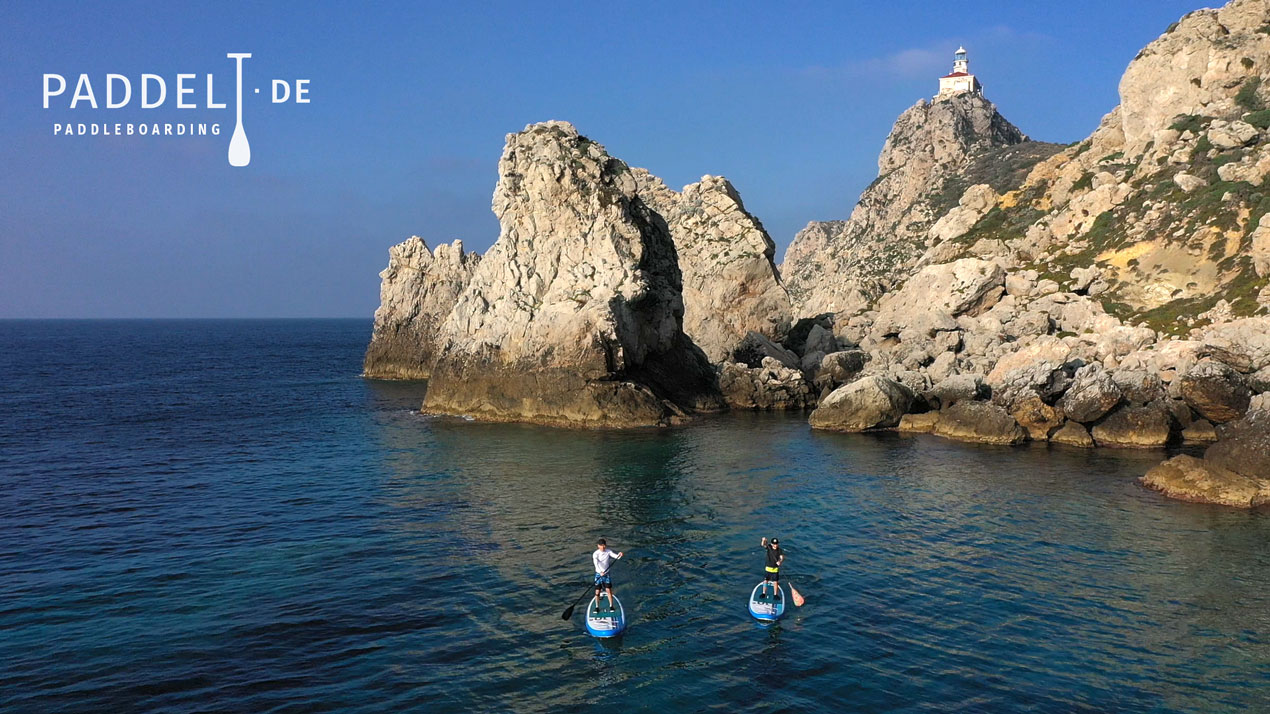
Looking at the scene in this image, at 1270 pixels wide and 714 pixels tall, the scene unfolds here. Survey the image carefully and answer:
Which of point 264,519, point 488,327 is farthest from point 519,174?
point 264,519

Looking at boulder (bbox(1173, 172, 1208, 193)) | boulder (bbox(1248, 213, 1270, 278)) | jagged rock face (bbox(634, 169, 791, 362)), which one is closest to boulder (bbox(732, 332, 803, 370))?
jagged rock face (bbox(634, 169, 791, 362))

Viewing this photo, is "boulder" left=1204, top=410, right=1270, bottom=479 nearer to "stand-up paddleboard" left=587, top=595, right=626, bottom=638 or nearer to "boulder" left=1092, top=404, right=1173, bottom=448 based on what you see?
"boulder" left=1092, top=404, right=1173, bottom=448

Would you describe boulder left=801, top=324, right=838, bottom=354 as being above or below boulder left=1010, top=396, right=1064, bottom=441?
above

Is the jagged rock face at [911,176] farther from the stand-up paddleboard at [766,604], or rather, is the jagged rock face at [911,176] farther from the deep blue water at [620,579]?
the stand-up paddleboard at [766,604]

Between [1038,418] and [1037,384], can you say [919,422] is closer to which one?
[1038,418]

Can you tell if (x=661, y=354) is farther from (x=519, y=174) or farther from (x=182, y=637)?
(x=182, y=637)

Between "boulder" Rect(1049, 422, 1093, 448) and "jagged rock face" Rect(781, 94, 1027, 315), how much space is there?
272ft

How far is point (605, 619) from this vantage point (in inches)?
891

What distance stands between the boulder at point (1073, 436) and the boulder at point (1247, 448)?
11529mm

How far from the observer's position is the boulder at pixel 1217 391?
46.8m

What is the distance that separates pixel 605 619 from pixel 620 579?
4671 millimetres

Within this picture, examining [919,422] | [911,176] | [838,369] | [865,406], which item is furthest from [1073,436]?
[911,176]

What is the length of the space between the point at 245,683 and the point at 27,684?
5251 millimetres

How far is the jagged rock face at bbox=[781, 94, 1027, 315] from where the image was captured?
13873 centimetres
